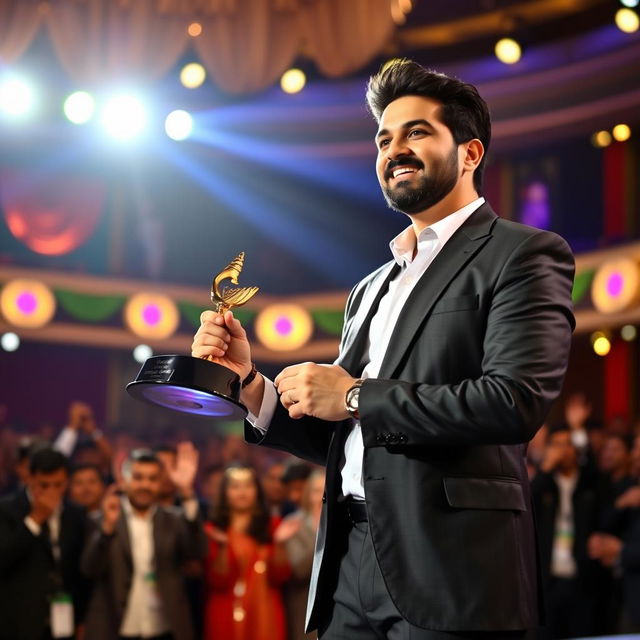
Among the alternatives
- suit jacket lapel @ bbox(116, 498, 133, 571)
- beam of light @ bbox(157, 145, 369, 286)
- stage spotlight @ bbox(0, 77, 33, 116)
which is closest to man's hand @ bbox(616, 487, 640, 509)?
suit jacket lapel @ bbox(116, 498, 133, 571)

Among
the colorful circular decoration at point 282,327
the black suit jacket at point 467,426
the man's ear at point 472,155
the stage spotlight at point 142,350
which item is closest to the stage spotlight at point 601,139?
the colorful circular decoration at point 282,327

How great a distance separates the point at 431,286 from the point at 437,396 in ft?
0.78

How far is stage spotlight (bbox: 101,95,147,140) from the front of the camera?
36.4 ft

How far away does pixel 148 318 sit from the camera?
12.6 meters

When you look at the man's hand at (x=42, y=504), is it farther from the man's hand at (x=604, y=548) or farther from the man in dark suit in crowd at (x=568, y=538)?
the man's hand at (x=604, y=548)

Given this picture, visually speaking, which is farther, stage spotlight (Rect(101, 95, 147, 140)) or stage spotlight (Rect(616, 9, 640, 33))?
stage spotlight (Rect(101, 95, 147, 140))

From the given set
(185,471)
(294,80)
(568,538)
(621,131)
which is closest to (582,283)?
(621,131)

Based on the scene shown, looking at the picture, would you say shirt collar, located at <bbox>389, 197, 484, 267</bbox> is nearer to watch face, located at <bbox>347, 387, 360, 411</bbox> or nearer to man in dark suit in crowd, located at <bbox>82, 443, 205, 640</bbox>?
watch face, located at <bbox>347, 387, 360, 411</bbox>

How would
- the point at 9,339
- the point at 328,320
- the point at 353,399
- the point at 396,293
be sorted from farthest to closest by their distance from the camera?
the point at 328,320 → the point at 9,339 → the point at 396,293 → the point at 353,399

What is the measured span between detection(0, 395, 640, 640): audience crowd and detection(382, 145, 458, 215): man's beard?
2530 mm

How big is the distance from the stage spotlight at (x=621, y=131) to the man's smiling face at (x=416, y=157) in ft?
34.2

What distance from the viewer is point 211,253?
14641 millimetres

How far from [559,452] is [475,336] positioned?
14.9 feet

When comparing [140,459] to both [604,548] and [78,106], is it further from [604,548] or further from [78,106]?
[78,106]
